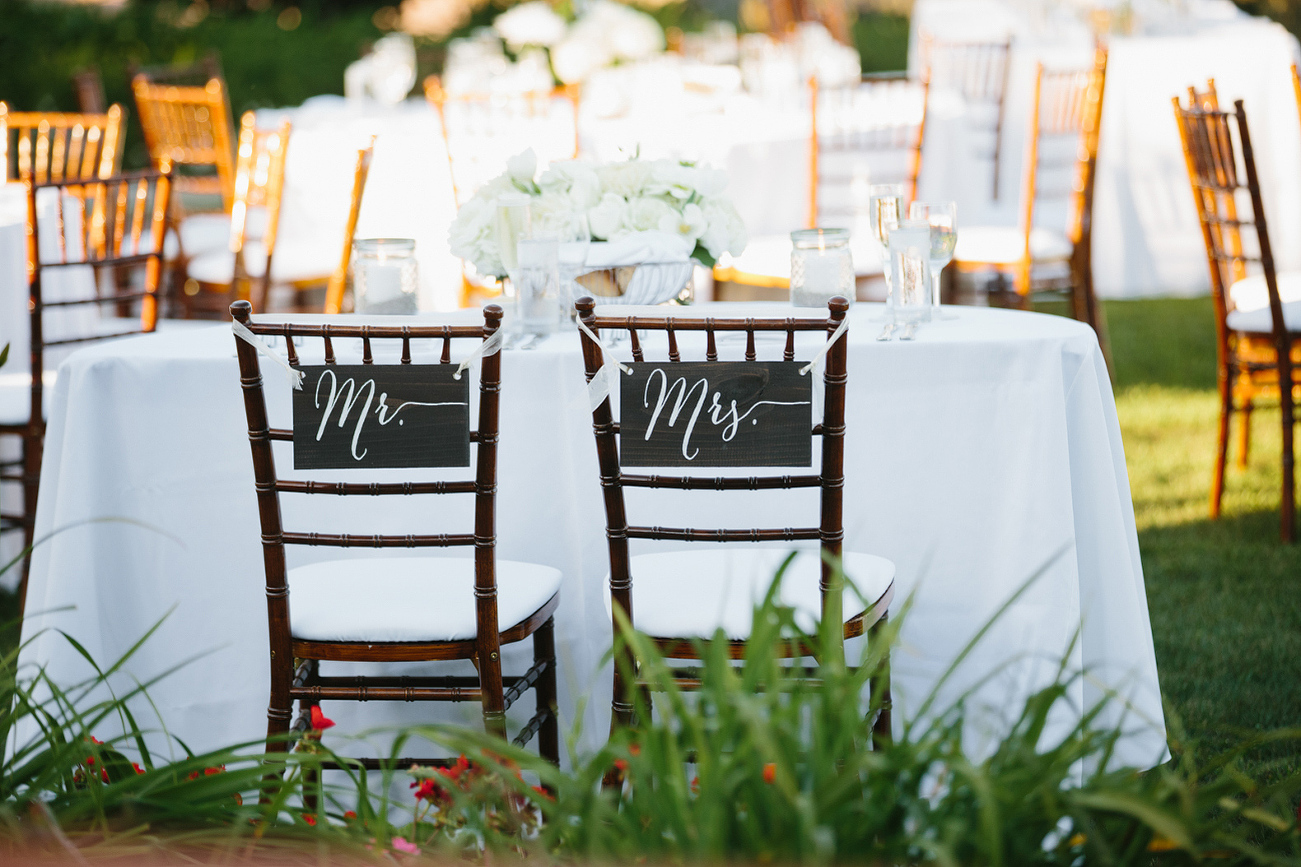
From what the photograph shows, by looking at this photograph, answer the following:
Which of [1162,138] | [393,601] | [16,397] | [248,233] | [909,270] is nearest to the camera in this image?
[393,601]

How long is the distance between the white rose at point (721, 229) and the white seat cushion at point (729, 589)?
58 cm

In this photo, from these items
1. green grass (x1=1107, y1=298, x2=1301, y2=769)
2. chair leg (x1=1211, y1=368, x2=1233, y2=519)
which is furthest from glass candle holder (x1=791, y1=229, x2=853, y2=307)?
chair leg (x1=1211, y1=368, x2=1233, y2=519)

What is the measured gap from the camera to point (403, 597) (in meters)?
1.79

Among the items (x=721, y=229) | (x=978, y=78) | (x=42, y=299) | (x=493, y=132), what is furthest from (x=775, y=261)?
(x=978, y=78)

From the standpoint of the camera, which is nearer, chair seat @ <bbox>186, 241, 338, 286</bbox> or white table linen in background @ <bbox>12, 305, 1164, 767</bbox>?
white table linen in background @ <bbox>12, 305, 1164, 767</bbox>

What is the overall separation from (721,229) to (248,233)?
10.7 ft

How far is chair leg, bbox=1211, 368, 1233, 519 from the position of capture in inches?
132

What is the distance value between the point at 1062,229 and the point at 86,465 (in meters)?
3.65

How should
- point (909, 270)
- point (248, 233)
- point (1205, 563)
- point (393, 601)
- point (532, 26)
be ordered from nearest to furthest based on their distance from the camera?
point (393, 601) → point (909, 270) → point (1205, 563) → point (248, 233) → point (532, 26)

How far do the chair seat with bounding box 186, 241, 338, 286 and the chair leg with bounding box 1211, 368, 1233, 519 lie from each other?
2966mm

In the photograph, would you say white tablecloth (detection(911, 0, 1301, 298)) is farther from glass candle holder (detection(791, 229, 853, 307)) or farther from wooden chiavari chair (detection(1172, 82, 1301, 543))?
glass candle holder (detection(791, 229, 853, 307))

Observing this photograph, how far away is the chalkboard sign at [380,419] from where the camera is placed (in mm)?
1623

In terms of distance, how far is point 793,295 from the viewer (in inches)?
82.5

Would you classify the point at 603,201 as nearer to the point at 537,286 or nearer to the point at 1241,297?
the point at 537,286
